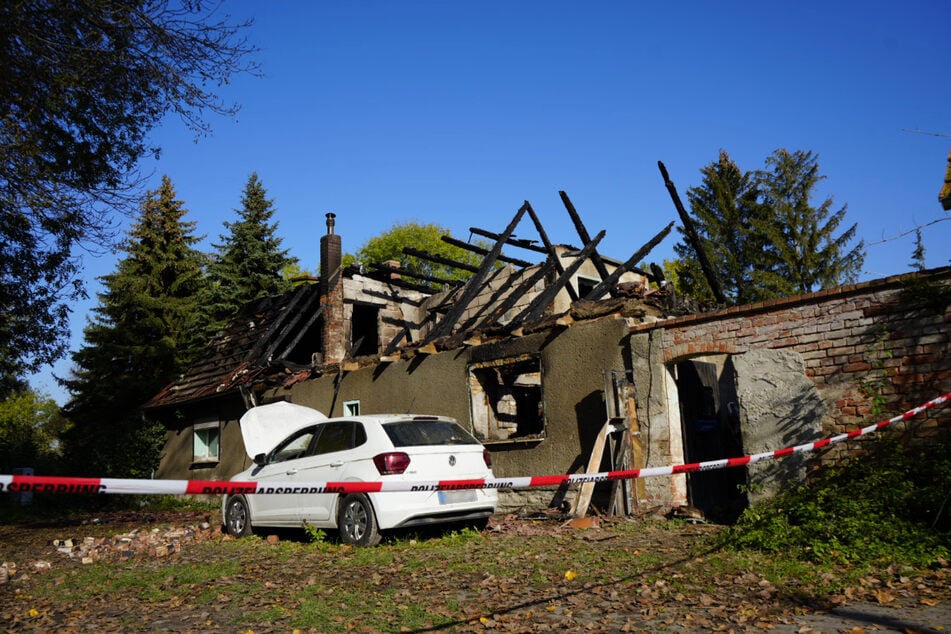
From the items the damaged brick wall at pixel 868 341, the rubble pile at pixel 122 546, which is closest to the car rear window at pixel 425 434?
the rubble pile at pixel 122 546

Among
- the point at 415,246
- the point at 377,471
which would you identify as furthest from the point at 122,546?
the point at 415,246

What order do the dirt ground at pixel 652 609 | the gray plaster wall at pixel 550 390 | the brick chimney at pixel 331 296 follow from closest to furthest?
1. the dirt ground at pixel 652 609
2. the gray plaster wall at pixel 550 390
3. the brick chimney at pixel 331 296

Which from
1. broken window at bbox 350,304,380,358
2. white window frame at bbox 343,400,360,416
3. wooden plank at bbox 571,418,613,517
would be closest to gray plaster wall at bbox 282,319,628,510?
wooden plank at bbox 571,418,613,517

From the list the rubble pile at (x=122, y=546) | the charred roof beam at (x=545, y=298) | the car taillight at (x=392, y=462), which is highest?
the charred roof beam at (x=545, y=298)

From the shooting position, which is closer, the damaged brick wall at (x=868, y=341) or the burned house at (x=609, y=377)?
the damaged brick wall at (x=868, y=341)

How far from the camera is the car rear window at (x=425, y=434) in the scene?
7973 mm

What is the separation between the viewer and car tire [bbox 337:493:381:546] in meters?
7.61

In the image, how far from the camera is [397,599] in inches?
208

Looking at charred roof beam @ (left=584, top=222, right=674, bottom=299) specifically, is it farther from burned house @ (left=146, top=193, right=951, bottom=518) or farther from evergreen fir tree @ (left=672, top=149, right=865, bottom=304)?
evergreen fir tree @ (left=672, top=149, right=865, bottom=304)

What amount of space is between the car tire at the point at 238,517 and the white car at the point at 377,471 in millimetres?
255

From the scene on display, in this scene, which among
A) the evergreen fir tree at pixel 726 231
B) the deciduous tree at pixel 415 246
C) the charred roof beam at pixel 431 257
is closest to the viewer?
the charred roof beam at pixel 431 257

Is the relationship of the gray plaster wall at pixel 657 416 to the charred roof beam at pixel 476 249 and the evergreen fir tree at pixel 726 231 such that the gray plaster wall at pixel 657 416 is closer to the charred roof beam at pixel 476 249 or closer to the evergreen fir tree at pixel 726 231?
the charred roof beam at pixel 476 249

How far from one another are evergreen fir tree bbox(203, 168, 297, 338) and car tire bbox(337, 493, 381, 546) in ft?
72.0

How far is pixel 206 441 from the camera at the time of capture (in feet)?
58.0
